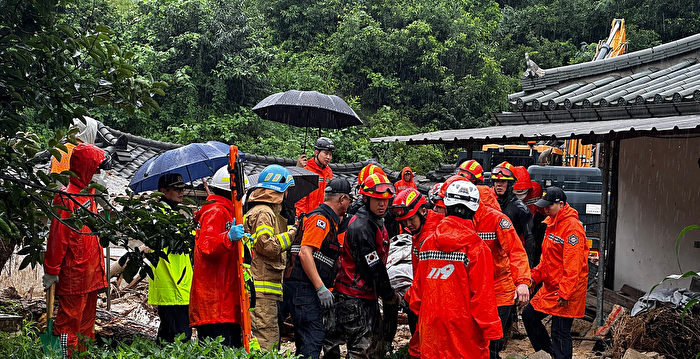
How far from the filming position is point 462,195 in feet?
17.5

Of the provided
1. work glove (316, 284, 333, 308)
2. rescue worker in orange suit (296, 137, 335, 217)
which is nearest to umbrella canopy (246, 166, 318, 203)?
rescue worker in orange suit (296, 137, 335, 217)

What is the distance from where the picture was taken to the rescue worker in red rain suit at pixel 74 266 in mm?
5637

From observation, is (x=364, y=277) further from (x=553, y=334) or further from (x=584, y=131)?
(x=584, y=131)

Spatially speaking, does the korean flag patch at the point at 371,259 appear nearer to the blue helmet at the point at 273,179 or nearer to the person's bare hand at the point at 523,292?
the blue helmet at the point at 273,179

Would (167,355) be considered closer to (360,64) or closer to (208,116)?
(208,116)

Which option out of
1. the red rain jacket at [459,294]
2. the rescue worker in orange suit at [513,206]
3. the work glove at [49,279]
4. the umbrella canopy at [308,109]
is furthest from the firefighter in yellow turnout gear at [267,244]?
the umbrella canopy at [308,109]

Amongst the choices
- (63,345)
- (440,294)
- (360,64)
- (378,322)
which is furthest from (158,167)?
(360,64)

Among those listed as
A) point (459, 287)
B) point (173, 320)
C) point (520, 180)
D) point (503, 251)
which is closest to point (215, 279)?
point (173, 320)

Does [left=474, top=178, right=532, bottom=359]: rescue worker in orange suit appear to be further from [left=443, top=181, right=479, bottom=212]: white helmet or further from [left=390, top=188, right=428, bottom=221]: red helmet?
[left=443, top=181, right=479, bottom=212]: white helmet

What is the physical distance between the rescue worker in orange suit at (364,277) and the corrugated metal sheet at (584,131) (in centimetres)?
238

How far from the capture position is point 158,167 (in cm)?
712

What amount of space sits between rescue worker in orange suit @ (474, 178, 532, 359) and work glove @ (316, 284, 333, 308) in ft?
5.11

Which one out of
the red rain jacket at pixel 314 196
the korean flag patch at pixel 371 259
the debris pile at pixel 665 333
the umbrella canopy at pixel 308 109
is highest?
the umbrella canopy at pixel 308 109

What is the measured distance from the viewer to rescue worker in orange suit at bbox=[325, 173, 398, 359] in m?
5.99
